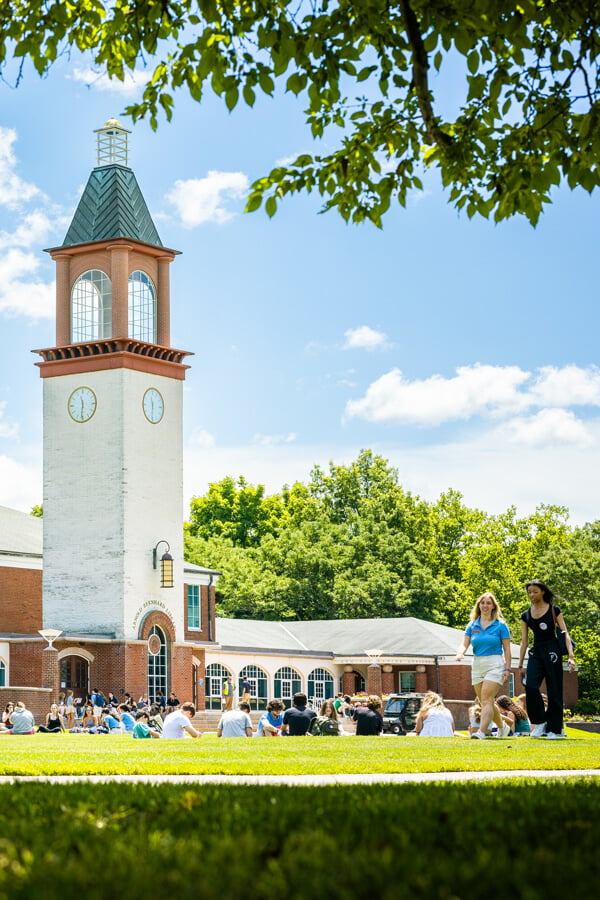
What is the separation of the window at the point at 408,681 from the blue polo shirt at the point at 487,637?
2074 inches

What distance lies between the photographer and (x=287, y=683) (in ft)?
219

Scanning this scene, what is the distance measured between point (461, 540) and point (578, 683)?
→ 15.0m

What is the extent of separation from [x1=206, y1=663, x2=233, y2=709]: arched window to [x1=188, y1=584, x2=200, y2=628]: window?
2107 millimetres

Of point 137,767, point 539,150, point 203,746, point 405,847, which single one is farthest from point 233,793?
point 203,746

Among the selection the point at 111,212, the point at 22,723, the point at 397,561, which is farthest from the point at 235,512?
the point at 22,723

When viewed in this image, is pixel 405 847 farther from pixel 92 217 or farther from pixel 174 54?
pixel 92 217

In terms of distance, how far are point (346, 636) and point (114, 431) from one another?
20.1 meters

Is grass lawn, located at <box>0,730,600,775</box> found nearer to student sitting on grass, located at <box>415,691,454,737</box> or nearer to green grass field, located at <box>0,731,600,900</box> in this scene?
green grass field, located at <box>0,731,600,900</box>

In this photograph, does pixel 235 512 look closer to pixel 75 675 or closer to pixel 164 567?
pixel 164 567

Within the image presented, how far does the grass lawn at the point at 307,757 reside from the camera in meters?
11.1

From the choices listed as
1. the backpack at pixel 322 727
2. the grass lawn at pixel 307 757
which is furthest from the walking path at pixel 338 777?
the backpack at pixel 322 727

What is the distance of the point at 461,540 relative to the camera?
8600cm

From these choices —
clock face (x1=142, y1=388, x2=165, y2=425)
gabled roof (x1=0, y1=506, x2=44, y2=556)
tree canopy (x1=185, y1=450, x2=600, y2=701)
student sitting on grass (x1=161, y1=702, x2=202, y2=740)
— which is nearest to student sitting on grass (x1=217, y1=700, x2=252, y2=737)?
student sitting on grass (x1=161, y1=702, x2=202, y2=740)

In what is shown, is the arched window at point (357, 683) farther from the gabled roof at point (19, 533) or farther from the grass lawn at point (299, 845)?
the grass lawn at point (299, 845)
